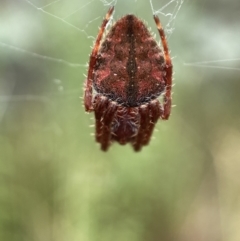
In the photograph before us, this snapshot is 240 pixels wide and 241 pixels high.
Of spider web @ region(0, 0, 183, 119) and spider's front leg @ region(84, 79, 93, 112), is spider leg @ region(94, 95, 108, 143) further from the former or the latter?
spider web @ region(0, 0, 183, 119)

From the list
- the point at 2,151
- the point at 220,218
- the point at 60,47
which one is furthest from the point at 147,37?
the point at 220,218

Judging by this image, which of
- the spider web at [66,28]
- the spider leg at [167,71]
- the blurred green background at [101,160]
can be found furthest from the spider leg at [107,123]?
the blurred green background at [101,160]

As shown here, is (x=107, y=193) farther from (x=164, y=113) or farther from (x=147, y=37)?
(x=147, y=37)

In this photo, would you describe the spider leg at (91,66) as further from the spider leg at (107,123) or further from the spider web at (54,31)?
the spider web at (54,31)

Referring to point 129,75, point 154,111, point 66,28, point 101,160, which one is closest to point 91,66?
point 129,75

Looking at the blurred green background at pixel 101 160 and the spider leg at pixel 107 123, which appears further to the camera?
the blurred green background at pixel 101 160

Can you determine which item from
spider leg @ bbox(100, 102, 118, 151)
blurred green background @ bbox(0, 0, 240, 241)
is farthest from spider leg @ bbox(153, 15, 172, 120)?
blurred green background @ bbox(0, 0, 240, 241)

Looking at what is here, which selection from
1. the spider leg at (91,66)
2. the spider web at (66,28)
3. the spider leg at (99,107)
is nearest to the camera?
the spider leg at (91,66)
